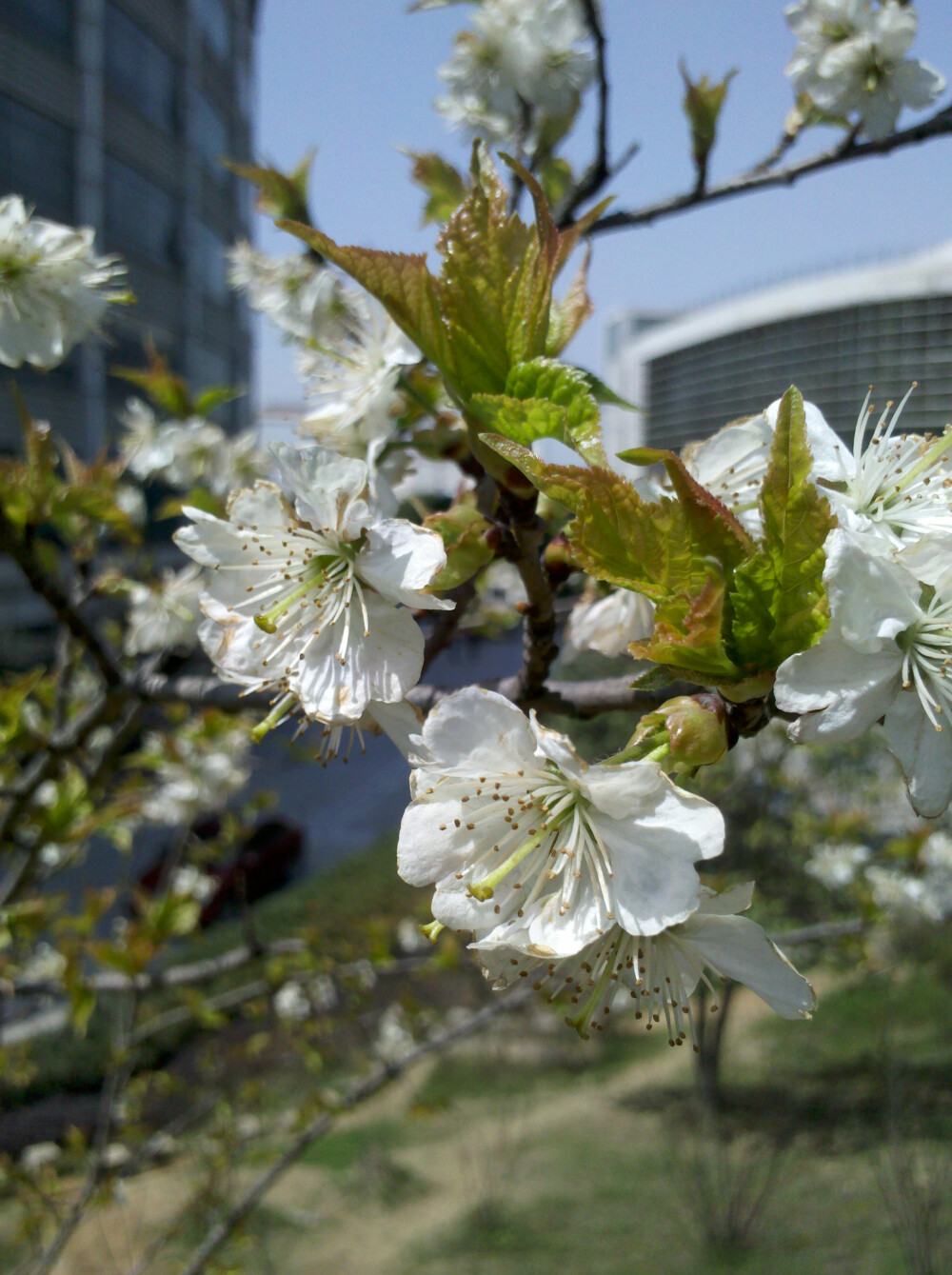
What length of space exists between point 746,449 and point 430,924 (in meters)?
0.46

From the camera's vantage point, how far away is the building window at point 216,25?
15469mm

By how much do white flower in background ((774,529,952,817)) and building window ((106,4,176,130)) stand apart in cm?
1556

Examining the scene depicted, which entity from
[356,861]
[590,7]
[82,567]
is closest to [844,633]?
[590,7]

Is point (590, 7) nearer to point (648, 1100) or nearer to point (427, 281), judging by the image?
point (427, 281)

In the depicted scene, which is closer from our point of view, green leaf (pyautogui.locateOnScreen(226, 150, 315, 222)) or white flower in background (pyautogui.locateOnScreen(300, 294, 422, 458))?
white flower in background (pyautogui.locateOnScreen(300, 294, 422, 458))

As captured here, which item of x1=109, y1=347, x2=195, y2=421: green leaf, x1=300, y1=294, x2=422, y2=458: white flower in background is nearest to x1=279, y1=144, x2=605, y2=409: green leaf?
x1=300, y1=294, x2=422, y2=458: white flower in background

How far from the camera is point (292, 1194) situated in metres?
5.12

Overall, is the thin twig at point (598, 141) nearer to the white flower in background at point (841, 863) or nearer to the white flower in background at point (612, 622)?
the white flower in background at point (612, 622)

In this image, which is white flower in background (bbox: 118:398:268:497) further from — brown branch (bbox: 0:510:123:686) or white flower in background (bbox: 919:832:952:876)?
white flower in background (bbox: 919:832:952:876)

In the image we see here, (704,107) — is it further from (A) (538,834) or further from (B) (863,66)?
(A) (538,834)

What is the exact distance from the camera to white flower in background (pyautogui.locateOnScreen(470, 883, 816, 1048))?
541 millimetres

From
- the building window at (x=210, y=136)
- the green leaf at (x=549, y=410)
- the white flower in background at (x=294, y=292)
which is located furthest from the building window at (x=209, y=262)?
the green leaf at (x=549, y=410)

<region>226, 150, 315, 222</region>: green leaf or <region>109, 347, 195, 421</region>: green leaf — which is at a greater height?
<region>226, 150, 315, 222</region>: green leaf

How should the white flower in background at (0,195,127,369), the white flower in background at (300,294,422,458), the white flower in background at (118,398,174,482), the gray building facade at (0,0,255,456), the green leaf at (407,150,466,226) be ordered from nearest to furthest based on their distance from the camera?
the white flower in background at (300,294,422,458), the green leaf at (407,150,466,226), the white flower in background at (0,195,127,369), the white flower in background at (118,398,174,482), the gray building facade at (0,0,255,456)
